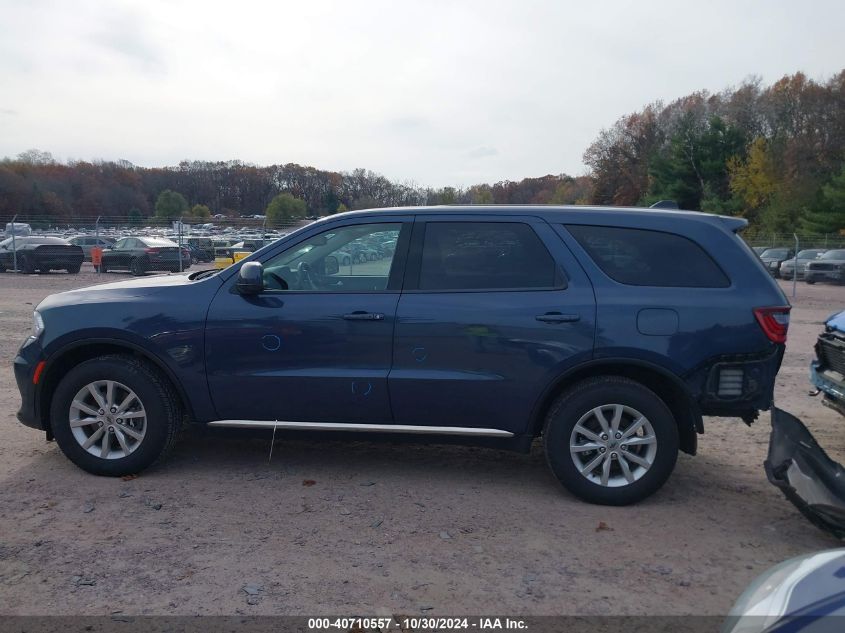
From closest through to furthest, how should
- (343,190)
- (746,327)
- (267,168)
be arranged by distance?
1. (746,327)
2. (343,190)
3. (267,168)

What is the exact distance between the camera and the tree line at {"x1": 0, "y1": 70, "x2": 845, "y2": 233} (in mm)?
49312

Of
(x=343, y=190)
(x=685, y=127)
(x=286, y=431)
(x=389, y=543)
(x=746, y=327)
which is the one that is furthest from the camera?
(x=685, y=127)

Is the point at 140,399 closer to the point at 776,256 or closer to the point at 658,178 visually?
the point at 776,256

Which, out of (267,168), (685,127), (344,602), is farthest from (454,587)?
(267,168)

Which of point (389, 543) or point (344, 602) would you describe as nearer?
point (344, 602)

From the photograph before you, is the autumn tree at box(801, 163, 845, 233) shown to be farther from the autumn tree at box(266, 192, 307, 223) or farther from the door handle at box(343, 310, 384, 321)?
the door handle at box(343, 310, 384, 321)

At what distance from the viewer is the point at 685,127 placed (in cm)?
6141

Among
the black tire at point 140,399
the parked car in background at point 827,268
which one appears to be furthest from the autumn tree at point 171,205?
the black tire at point 140,399

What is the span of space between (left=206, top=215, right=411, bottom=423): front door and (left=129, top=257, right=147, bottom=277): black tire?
2095 centimetres

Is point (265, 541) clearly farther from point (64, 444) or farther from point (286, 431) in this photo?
point (64, 444)

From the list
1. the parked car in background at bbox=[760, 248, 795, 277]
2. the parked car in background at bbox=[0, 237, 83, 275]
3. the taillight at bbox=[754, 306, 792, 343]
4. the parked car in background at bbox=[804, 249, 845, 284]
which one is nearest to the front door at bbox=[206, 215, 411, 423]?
the taillight at bbox=[754, 306, 792, 343]

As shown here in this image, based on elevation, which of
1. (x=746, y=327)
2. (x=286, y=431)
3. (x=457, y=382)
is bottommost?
(x=286, y=431)

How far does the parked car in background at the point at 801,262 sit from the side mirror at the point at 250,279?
27031 mm

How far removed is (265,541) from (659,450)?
2423 mm
